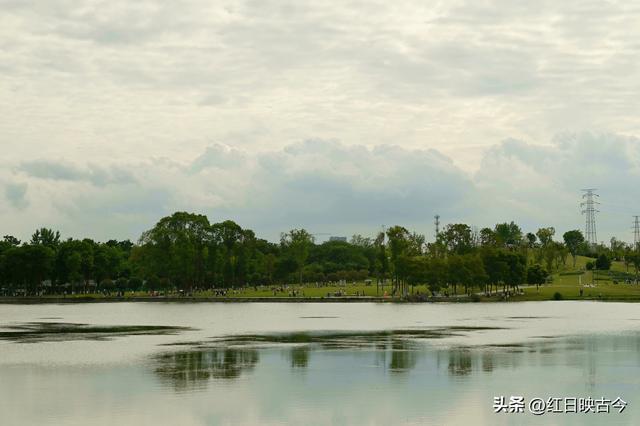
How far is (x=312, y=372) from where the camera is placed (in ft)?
164

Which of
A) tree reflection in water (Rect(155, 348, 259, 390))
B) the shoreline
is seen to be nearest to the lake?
tree reflection in water (Rect(155, 348, 259, 390))

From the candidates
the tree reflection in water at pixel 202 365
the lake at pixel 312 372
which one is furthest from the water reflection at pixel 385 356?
the lake at pixel 312 372

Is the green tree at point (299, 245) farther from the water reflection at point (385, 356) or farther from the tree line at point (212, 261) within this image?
the water reflection at point (385, 356)

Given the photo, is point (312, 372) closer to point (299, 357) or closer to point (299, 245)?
point (299, 357)

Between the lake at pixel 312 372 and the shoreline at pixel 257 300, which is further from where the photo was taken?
the shoreline at pixel 257 300

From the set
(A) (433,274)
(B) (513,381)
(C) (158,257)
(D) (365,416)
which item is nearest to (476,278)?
(A) (433,274)

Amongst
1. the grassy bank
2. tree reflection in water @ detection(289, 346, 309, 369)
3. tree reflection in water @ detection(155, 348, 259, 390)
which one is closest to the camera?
tree reflection in water @ detection(155, 348, 259, 390)

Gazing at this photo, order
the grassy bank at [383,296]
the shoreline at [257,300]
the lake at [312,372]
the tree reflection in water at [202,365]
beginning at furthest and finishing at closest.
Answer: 1. the grassy bank at [383,296]
2. the shoreline at [257,300]
3. the tree reflection in water at [202,365]
4. the lake at [312,372]

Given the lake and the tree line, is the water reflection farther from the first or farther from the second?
the tree line

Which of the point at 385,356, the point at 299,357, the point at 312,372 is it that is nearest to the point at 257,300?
the point at 299,357

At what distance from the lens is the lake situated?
3697cm

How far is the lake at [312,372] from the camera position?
37.0 meters

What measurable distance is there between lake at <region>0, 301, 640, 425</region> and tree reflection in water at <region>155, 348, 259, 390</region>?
0.37 feet

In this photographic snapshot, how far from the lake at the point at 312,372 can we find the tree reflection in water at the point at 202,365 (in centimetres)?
11
